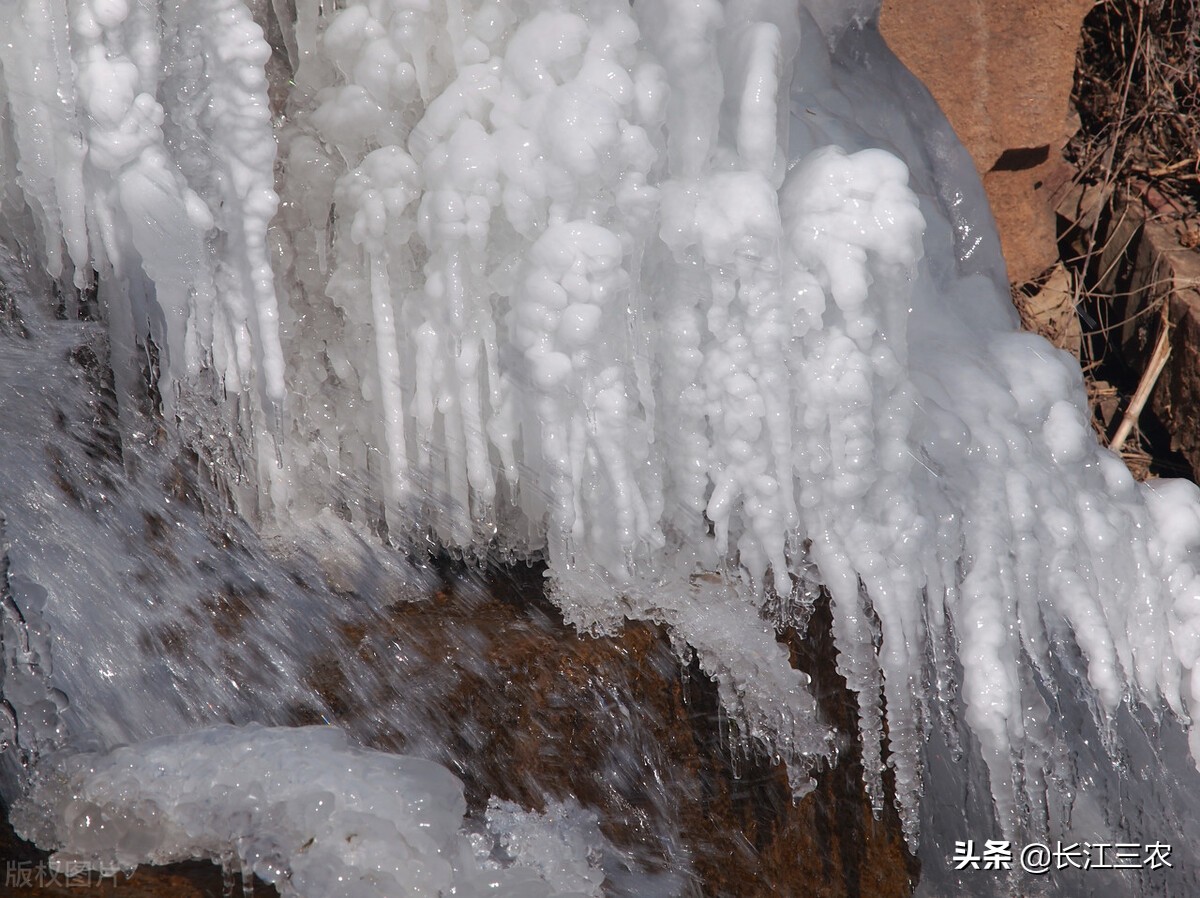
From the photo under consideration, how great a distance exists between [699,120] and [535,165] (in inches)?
11.8

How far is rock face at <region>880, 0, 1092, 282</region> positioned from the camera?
3123mm

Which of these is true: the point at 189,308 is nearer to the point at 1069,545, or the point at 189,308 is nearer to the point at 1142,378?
the point at 1069,545

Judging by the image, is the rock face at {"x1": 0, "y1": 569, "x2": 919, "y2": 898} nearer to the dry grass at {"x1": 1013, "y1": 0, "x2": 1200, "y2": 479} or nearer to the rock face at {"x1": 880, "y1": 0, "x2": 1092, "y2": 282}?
the rock face at {"x1": 880, "y1": 0, "x2": 1092, "y2": 282}

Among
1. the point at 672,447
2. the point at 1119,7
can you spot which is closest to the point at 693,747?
the point at 672,447

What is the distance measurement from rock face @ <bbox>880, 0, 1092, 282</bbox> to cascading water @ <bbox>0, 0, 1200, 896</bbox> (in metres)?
1.12

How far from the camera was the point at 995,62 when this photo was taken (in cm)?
319

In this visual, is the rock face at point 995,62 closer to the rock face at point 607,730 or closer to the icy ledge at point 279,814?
the rock face at point 607,730

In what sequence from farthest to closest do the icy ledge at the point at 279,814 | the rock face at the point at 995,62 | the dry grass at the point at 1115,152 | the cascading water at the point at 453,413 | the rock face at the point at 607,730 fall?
the dry grass at the point at 1115,152, the rock face at the point at 995,62, the rock face at the point at 607,730, the cascading water at the point at 453,413, the icy ledge at the point at 279,814

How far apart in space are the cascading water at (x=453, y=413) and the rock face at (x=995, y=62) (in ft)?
3.69

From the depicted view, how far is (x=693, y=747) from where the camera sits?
2092 millimetres

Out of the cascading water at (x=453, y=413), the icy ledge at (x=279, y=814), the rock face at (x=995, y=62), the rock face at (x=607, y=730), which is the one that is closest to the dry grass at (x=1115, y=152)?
the rock face at (x=995, y=62)

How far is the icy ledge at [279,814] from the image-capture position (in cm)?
155

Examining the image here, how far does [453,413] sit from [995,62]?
2.20 m

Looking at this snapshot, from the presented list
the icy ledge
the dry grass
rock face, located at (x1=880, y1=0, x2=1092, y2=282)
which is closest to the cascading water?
the icy ledge
